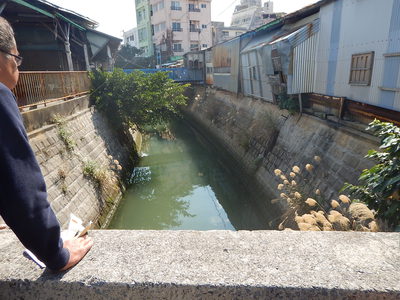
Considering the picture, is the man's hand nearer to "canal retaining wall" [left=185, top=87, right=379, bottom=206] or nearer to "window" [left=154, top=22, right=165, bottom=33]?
"canal retaining wall" [left=185, top=87, right=379, bottom=206]

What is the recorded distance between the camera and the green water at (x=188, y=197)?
944 cm

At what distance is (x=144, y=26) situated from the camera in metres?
45.7

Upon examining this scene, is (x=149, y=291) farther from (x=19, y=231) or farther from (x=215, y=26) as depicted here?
(x=215, y=26)

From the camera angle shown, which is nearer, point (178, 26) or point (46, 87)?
point (46, 87)

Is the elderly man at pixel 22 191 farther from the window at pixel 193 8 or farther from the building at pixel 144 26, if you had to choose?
the building at pixel 144 26

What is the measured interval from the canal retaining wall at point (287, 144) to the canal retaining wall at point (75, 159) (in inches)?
235

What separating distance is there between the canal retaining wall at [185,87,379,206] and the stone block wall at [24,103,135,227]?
5.94m

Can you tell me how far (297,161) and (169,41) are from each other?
36438 mm

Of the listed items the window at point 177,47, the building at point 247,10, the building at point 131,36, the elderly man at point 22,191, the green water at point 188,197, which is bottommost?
the green water at point 188,197

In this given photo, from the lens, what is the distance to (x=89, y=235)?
1.81 metres

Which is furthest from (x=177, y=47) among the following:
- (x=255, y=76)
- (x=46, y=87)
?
(x=46, y=87)

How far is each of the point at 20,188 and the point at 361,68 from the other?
29.2 ft

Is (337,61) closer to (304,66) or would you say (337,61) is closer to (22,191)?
(304,66)

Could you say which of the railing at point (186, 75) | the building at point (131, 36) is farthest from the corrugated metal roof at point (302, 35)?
the building at point (131, 36)
